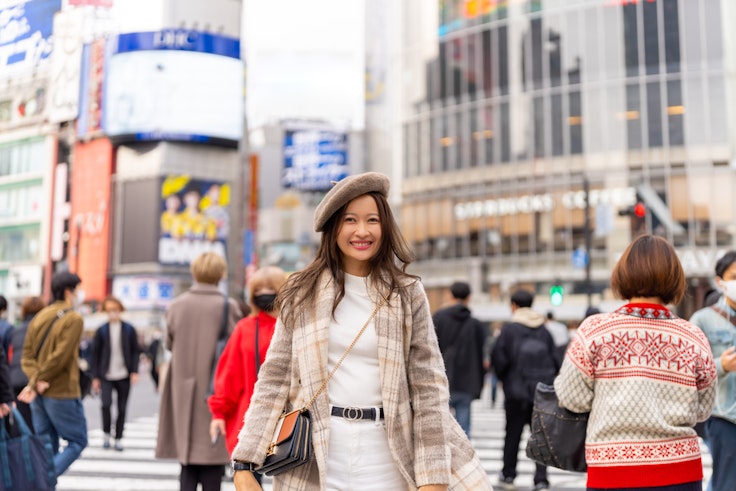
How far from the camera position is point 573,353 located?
3521 mm

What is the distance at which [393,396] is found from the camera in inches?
110

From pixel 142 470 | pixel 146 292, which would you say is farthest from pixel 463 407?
pixel 146 292

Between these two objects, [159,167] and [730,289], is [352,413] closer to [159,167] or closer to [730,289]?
[730,289]

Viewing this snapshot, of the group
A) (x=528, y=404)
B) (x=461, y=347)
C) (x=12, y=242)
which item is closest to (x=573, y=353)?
(x=528, y=404)

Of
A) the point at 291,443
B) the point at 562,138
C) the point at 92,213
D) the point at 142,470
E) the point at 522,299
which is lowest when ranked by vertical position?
the point at 142,470

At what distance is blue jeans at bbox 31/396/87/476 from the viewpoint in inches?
266

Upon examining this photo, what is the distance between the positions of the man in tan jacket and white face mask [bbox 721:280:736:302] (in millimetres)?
4824

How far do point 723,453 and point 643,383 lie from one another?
1.87m

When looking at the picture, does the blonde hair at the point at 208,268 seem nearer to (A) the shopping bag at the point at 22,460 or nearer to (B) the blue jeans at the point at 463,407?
(A) the shopping bag at the point at 22,460

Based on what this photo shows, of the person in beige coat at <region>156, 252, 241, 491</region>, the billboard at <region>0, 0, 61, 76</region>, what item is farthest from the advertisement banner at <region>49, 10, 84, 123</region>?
the person in beige coat at <region>156, 252, 241, 491</region>

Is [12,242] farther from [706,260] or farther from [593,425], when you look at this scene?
[706,260]

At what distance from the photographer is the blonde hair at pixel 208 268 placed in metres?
6.00

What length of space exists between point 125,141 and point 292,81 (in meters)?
14.1

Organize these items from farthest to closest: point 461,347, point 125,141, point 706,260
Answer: point 125,141
point 706,260
point 461,347
